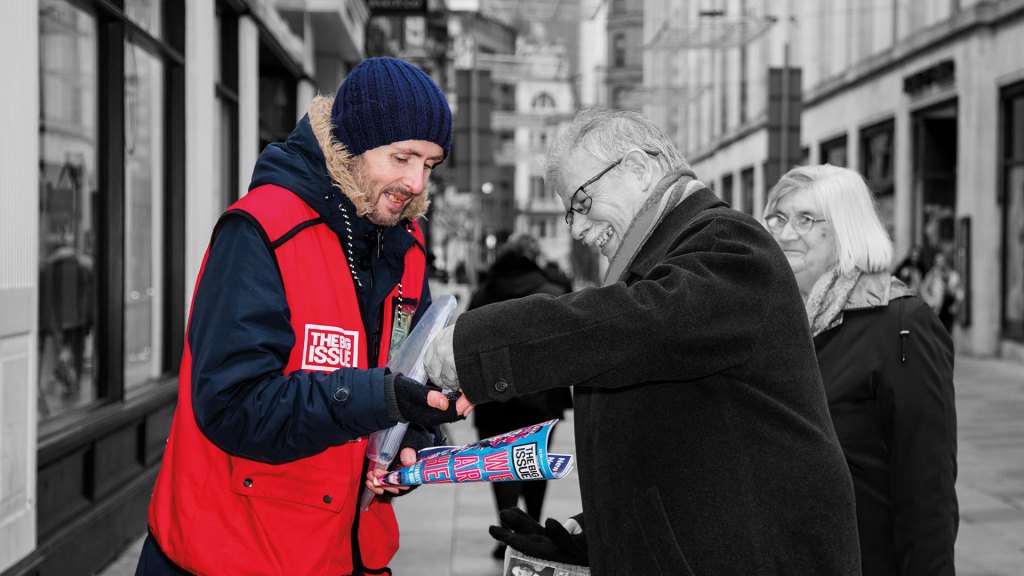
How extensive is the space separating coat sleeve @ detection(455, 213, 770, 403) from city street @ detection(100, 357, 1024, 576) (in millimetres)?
Result: 4331

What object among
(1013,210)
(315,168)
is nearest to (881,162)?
(1013,210)

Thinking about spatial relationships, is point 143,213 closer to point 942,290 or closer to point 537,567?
point 537,567

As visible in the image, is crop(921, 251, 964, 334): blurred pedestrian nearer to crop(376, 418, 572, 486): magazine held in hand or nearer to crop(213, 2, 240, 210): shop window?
crop(213, 2, 240, 210): shop window

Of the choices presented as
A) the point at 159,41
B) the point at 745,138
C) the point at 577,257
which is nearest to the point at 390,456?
the point at 159,41

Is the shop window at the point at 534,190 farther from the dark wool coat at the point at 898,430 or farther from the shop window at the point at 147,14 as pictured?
the dark wool coat at the point at 898,430

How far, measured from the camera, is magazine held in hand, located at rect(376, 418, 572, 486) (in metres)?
1.94

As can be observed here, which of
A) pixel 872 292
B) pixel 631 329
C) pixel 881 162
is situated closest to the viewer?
pixel 631 329

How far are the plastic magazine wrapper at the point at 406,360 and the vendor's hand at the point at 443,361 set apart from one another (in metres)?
0.11

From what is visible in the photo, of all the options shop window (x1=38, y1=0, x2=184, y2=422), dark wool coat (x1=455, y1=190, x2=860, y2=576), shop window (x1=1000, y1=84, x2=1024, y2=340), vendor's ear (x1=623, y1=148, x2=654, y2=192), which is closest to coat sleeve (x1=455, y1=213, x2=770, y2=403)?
dark wool coat (x1=455, y1=190, x2=860, y2=576)

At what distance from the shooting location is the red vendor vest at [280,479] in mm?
2055

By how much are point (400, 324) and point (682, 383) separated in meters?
0.67

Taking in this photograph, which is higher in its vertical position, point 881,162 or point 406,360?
point 881,162

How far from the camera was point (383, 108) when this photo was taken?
2.17m

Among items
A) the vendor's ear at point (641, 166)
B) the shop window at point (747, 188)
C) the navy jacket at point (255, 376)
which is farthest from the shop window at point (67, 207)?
the shop window at point (747, 188)
